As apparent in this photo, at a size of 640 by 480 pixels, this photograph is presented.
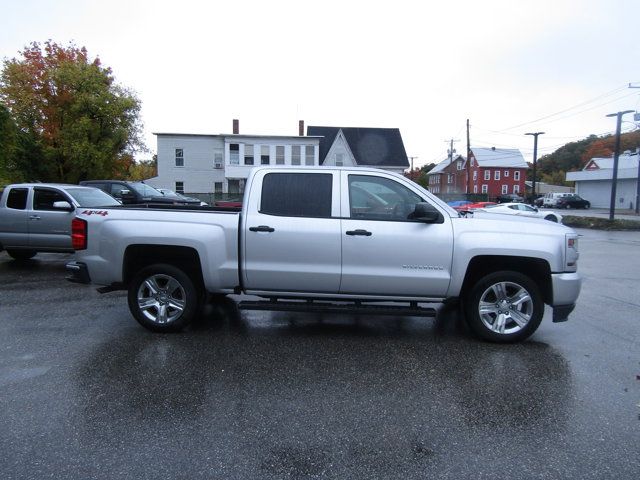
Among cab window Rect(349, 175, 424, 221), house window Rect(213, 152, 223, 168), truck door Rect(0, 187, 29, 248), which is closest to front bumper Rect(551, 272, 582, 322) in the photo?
cab window Rect(349, 175, 424, 221)

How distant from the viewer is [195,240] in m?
5.45

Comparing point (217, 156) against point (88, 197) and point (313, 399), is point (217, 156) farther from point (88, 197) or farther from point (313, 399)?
point (313, 399)

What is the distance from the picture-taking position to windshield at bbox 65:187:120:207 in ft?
34.1

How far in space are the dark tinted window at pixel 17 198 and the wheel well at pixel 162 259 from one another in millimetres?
6060

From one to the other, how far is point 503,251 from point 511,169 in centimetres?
7758

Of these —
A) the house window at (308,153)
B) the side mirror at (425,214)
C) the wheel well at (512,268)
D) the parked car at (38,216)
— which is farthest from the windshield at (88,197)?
the house window at (308,153)

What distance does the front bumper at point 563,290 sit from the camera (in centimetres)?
524

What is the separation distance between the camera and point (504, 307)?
5391mm

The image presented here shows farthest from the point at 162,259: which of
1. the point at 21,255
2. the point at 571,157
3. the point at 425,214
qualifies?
the point at 571,157

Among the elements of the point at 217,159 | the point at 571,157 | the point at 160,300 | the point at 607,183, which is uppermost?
the point at 571,157

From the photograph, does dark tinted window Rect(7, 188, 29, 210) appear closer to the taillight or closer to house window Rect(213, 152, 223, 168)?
the taillight

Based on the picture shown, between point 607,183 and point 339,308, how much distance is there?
61.7m

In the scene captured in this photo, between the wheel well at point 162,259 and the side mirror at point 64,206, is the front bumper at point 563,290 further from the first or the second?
the side mirror at point 64,206

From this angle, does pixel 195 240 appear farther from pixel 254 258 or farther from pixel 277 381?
pixel 277 381
